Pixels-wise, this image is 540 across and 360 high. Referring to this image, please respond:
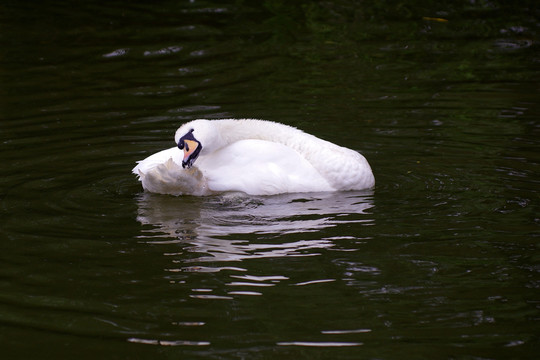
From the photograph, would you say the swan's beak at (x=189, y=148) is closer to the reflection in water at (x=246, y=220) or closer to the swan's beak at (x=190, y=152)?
the swan's beak at (x=190, y=152)

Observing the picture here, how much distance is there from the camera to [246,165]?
6777mm

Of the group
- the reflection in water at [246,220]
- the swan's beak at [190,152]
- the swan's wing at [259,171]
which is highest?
the swan's beak at [190,152]

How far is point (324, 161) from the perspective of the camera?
274 inches

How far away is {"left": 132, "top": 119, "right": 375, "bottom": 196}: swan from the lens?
6.69m

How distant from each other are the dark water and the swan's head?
38cm

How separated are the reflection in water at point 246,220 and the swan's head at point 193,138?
1.25 feet

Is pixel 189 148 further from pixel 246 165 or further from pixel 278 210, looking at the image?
pixel 278 210

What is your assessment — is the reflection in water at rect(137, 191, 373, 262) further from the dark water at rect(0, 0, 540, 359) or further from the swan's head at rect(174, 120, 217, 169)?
the swan's head at rect(174, 120, 217, 169)

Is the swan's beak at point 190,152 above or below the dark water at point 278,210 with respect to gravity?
above

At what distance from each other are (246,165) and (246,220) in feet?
2.31

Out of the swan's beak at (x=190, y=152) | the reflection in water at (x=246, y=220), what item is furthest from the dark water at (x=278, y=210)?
the swan's beak at (x=190, y=152)

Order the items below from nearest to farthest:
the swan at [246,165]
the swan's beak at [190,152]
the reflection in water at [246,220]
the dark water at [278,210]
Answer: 1. the dark water at [278,210]
2. the reflection in water at [246,220]
3. the swan's beak at [190,152]
4. the swan at [246,165]

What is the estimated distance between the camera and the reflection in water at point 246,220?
565cm

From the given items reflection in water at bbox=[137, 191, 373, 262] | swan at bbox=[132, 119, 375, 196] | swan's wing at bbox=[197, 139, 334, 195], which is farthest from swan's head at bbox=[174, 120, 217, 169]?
reflection in water at bbox=[137, 191, 373, 262]
